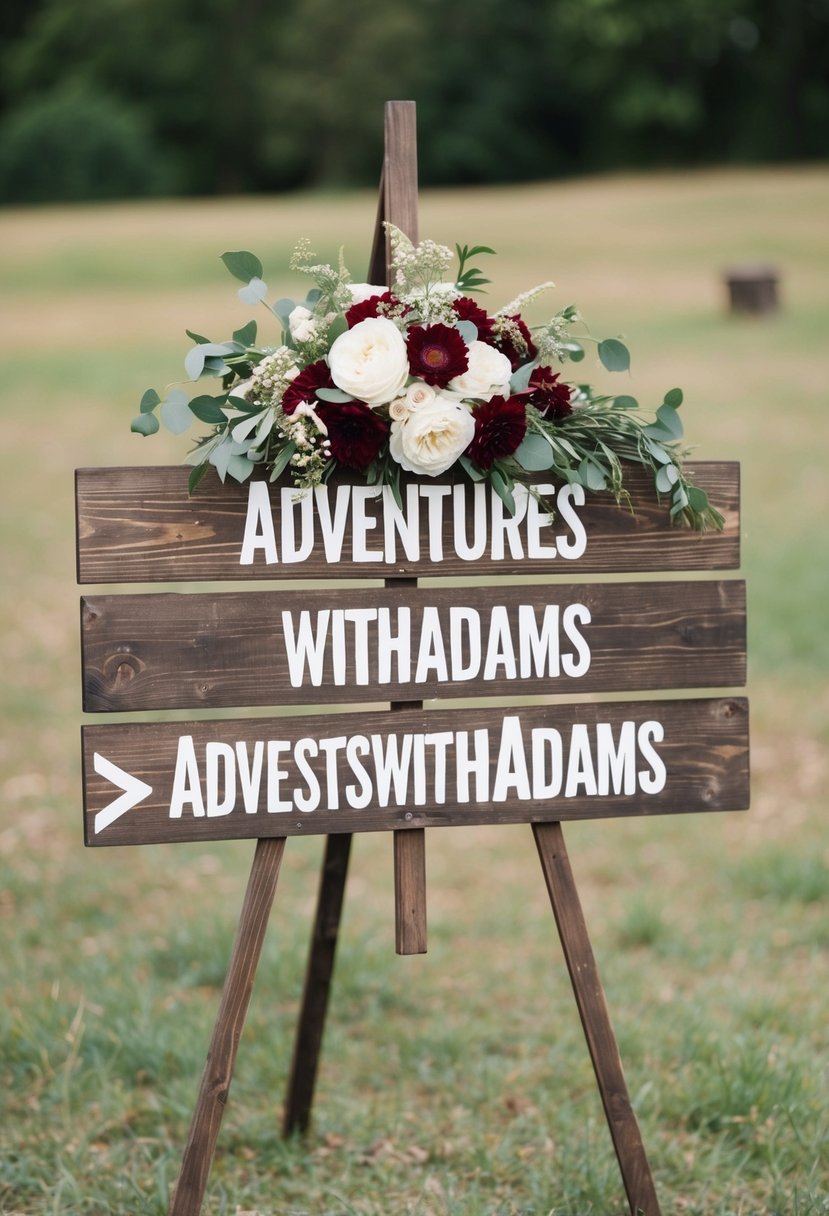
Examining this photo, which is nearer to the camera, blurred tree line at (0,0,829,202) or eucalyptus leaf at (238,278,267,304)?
eucalyptus leaf at (238,278,267,304)

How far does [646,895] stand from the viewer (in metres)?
4.67

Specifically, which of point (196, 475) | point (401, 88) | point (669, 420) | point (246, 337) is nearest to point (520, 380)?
point (669, 420)

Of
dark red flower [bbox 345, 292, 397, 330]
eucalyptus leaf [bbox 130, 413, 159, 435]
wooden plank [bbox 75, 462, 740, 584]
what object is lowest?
wooden plank [bbox 75, 462, 740, 584]

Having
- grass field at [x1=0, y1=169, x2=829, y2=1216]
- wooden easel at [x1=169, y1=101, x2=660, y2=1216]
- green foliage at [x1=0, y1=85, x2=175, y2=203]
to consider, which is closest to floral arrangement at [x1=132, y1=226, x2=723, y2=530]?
wooden easel at [x1=169, y1=101, x2=660, y2=1216]

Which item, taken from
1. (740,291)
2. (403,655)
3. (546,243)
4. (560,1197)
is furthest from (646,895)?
(546,243)

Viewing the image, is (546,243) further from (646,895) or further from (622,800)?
(622,800)

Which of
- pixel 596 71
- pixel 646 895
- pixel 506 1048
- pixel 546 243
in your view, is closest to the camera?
pixel 506 1048

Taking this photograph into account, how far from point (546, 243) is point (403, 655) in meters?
17.7

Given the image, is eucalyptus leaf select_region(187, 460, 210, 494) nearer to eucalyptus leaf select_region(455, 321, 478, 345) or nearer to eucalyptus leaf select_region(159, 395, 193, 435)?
eucalyptus leaf select_region(159, 395, 193, 435)

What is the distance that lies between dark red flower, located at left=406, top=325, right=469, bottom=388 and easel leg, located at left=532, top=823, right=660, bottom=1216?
89cm

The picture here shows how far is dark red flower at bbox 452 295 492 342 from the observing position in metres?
2.28

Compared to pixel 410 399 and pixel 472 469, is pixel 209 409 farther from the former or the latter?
pixel 472 469

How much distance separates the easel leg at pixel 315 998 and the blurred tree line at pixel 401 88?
35142 millimetres

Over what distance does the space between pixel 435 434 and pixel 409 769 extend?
627mm
